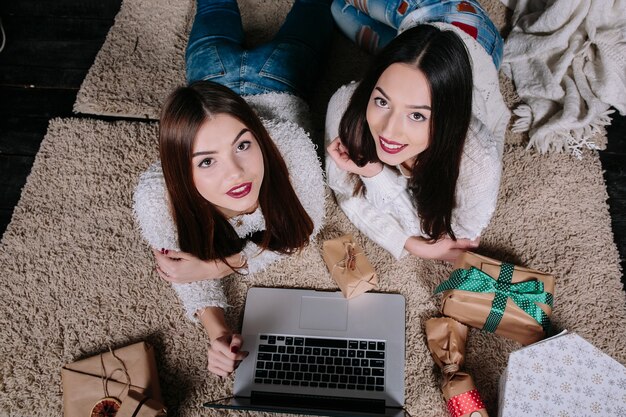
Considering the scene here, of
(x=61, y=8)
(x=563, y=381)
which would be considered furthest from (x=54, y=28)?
(x=563, y=381)

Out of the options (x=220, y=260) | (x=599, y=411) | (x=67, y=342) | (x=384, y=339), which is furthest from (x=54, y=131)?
(x=599, y=411)

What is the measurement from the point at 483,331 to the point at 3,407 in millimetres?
1252

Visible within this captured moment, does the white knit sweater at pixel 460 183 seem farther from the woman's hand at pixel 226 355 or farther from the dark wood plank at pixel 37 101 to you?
the dark wood plank at pixel 37 101

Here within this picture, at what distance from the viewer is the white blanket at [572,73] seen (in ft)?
4.77

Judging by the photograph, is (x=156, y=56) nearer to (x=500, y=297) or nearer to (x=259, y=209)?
(x=259, y=209)

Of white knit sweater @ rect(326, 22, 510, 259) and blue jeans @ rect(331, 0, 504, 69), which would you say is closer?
white knit sweater @ rect(326, 22, 510, 259)

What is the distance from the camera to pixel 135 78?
5.30 feet

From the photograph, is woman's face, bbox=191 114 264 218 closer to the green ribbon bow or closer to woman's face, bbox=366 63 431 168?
woman's face, bbox=366 63 431 168

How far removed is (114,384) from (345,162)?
2.50 feet

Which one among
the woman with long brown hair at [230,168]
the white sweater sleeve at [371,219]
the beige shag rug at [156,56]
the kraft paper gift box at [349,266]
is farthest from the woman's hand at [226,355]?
the beige shag rug at [156,56]

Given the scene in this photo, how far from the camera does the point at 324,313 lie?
125 cm

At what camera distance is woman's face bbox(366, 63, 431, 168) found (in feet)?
2.96

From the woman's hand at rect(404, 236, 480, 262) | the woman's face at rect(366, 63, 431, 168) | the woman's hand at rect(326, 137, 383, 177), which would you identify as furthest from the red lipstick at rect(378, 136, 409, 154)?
the woman's hand at rect(404, 236, 480, 262)

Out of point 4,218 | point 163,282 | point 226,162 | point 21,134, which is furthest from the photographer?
point 21,134
